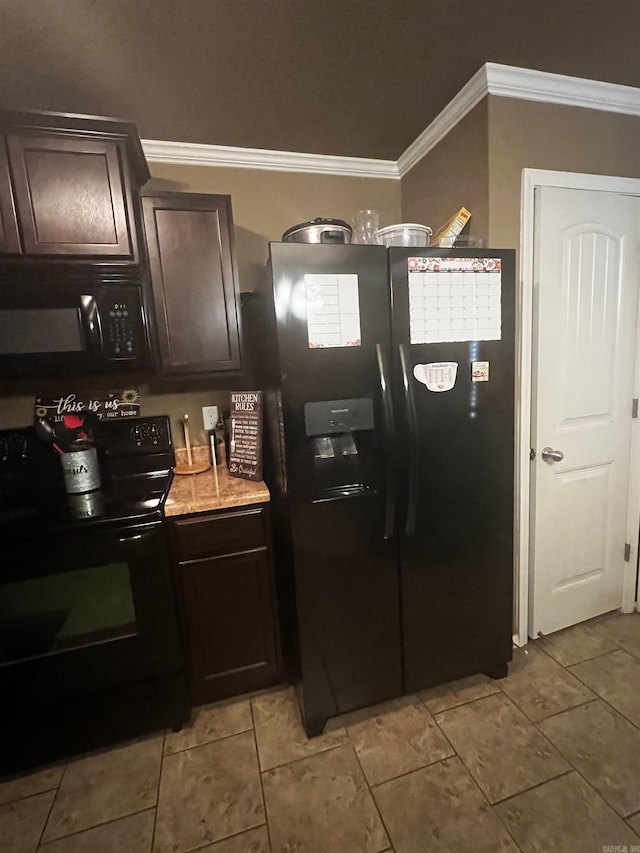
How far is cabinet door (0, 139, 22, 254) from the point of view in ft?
4.58

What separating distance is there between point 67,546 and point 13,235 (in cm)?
114

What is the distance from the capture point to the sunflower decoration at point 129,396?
6.54 ft

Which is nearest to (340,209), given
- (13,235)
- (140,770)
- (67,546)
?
(13,235)

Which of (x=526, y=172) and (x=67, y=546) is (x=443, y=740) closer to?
(x=67, y=546)

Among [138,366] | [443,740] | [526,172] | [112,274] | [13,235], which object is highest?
[526,172]

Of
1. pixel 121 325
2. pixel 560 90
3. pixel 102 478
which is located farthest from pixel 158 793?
pixel 560 90

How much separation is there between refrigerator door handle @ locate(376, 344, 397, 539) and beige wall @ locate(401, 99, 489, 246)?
82cm

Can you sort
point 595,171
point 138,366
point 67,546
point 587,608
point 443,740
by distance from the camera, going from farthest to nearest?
point 587,608, point 595,171, point 138,366, point 443,740, point 67,546

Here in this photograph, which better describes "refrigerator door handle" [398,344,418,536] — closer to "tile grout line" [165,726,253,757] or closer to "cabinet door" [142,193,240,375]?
"cabinet door" [142,193,240,375]

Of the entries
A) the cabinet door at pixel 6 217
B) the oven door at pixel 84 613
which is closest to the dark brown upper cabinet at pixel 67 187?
the cabinet door at pixel 6 217

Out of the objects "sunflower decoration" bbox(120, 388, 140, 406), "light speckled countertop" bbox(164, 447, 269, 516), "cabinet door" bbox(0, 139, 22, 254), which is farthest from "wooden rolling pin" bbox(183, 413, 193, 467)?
"cabinet door" bbox(0, 139, 22, 254)

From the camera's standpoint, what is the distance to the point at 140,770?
1486 millimetres

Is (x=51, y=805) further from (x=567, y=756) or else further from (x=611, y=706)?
(x=611, y=706)

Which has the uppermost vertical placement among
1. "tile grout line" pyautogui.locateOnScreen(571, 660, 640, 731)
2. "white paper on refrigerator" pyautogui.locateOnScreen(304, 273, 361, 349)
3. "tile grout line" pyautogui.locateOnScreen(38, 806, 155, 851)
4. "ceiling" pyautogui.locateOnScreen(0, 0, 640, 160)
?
"ceiling" pyautogui.locateOnScreen(0, 0, 640, 160)
